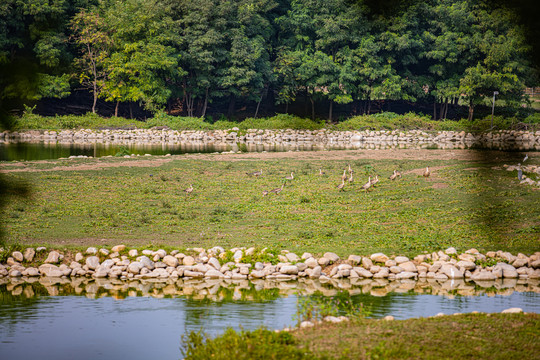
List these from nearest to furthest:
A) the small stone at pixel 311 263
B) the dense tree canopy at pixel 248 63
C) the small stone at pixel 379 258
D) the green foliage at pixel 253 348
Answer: the green foliage at pixel 253 348
the small stone at pixel 311 263
the small stone at pixel 379 258
the dense tree canopy at pixel 248 63

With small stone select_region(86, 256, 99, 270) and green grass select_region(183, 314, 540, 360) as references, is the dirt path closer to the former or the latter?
small stone select_region(86, 256, 99, 270)

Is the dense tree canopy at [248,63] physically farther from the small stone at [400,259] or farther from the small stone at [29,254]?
the small stone at [400,259]

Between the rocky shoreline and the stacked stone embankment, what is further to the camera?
the rocky shoreline

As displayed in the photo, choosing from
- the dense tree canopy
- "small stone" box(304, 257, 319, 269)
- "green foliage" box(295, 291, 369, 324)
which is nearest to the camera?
"green foliage" box(295, 291, 369, 324)

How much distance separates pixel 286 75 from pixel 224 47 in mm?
6624

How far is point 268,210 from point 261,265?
5.35 meters

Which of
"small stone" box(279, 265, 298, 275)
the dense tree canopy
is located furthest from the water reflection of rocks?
the dense tree canopy

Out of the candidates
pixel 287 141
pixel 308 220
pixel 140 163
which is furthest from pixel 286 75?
pixel 308 220

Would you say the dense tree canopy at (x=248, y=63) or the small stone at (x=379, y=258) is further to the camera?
the dense tree canopy at (x=248, y=63)

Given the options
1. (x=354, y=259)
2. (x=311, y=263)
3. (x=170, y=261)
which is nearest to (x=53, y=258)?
(x=170, y=261)

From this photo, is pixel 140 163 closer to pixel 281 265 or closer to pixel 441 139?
pixel 281 265

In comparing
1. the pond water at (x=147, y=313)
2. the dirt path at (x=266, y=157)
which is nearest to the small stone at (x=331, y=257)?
the pond water at (x=147, y=313)

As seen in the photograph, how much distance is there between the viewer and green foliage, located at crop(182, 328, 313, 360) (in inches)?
230

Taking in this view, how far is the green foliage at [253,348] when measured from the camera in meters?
5.84
